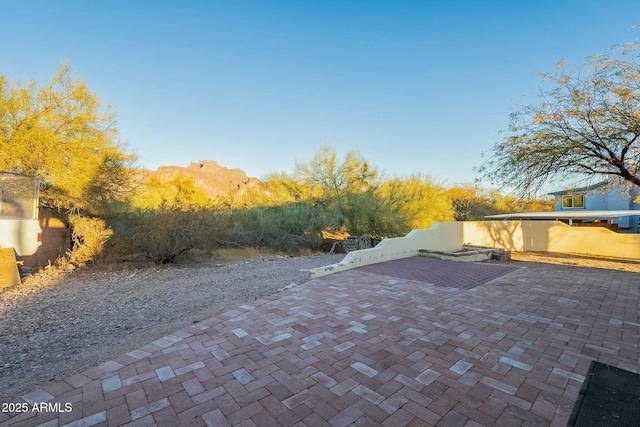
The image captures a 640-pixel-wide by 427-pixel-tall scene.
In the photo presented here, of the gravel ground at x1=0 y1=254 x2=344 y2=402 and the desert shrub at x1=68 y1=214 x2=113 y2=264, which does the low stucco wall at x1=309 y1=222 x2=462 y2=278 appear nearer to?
the gravel ground at x1=0 y1=254 x2=344 y2=402

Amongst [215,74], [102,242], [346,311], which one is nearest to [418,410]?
[346,311]

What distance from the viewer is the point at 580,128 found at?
6.50 m

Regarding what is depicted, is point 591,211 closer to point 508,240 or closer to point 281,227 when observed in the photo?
point 508,240

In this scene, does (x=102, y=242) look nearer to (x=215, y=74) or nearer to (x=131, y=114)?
(x=131, y=114)

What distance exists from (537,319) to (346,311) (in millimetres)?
2432

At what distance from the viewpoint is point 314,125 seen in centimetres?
1638

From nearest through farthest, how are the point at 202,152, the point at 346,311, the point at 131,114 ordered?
the point at 346,311 → the point at 131,114 → the point at 202,152

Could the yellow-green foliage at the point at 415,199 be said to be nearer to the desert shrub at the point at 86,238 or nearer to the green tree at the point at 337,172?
the green tree at the point at 337,172

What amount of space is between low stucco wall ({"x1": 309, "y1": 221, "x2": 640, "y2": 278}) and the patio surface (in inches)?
132

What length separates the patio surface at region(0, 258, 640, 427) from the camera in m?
1.90

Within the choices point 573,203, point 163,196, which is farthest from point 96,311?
point 573,203

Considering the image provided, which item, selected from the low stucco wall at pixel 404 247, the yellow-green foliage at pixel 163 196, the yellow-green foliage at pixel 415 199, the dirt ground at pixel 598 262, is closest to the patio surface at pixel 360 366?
the low stucco wall at pixel 404 247

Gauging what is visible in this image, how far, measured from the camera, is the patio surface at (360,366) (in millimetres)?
1904

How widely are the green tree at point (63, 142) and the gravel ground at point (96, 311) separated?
246 cm
